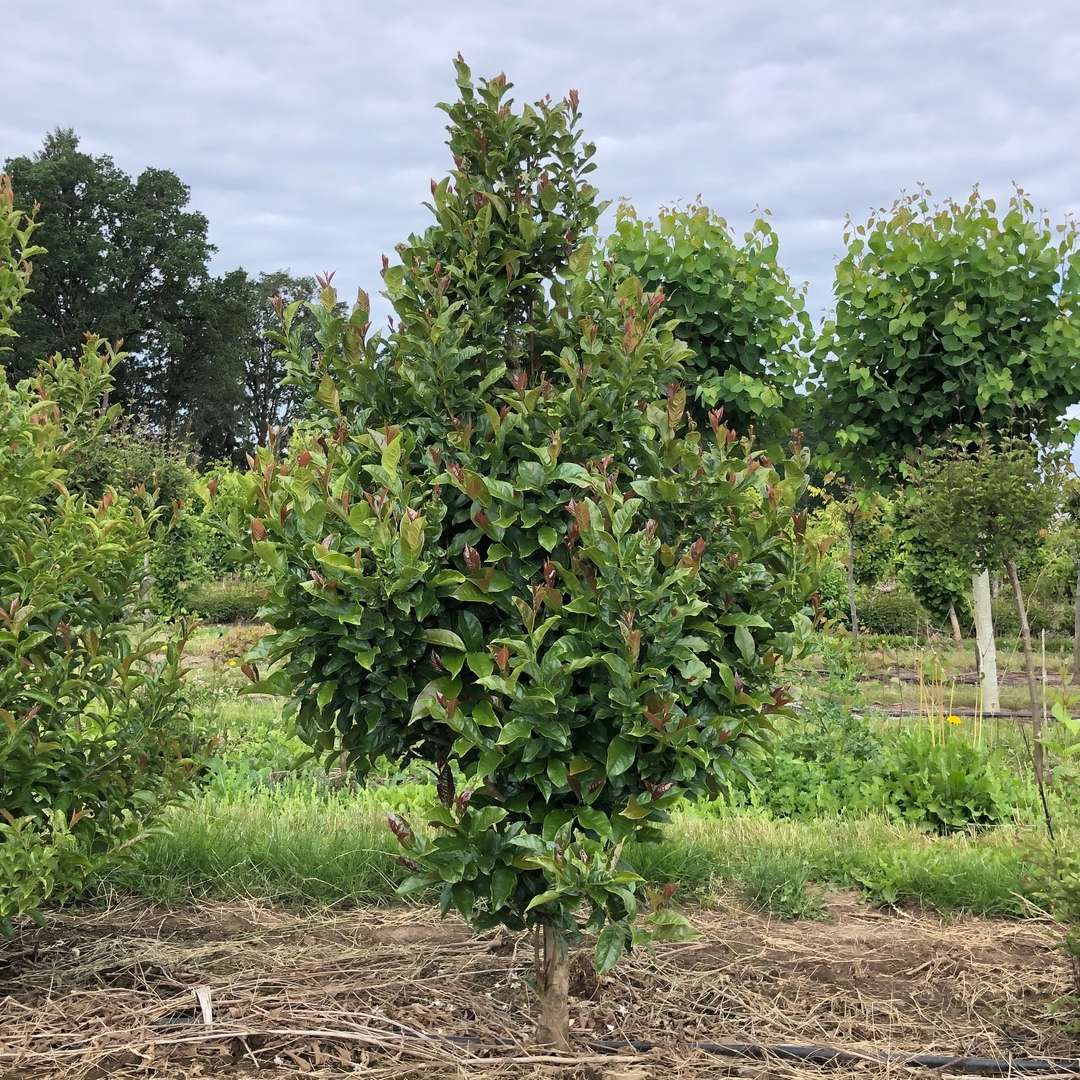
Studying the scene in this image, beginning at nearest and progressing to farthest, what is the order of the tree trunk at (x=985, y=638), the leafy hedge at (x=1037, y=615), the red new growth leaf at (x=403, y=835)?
the red new growth leaf at (x=403, y=835), the tree trunk at (x=985, y=638), the leafy hedge at (x=1037, y=615)

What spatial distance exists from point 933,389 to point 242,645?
29.9 feet

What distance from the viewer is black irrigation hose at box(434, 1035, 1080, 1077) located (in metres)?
2.88

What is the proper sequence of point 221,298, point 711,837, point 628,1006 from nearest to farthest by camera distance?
point 628,1006
point 711,837
point 221,298

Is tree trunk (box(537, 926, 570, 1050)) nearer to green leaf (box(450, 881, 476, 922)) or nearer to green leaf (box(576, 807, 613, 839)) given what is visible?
green leaf (box(450, 881, 476, 922))

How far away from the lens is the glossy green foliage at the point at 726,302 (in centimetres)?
800

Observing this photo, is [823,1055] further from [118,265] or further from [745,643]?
[118,265]

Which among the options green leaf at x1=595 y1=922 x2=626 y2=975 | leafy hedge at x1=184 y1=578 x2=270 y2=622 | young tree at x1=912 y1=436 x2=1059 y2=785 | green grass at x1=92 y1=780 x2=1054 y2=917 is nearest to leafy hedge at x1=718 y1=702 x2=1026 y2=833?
young tree at x1=912 y1=436 x2=1059 y2=785

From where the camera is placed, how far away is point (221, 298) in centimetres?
4016

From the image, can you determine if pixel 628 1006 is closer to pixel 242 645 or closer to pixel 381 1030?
pixel 381 1030

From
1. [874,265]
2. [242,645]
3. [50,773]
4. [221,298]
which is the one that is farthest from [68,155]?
[50,773]

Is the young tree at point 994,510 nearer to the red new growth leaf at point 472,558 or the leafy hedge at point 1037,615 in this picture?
the red new growth leaf at point 472,558

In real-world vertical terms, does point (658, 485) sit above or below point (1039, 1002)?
above

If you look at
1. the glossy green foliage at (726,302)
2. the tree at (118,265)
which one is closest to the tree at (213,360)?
the tree at (118,265)

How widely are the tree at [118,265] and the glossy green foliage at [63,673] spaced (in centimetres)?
3543
